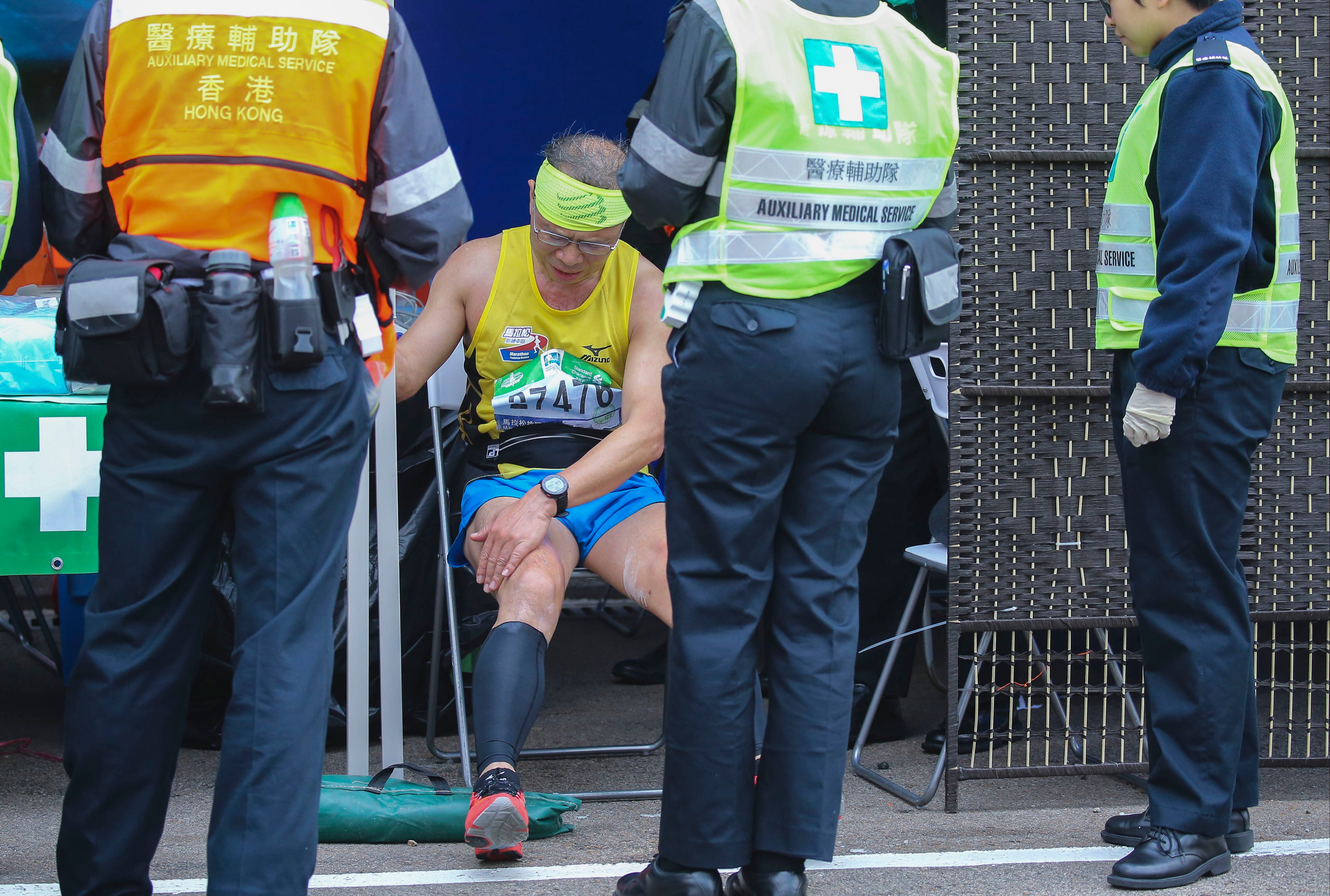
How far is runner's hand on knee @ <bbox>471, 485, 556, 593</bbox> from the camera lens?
10.2 feet

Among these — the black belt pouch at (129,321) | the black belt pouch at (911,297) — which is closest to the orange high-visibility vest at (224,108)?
the black belt pouch at (129,321)

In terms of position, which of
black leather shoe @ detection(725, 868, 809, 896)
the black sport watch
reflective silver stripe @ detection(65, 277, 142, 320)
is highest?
reflective silver stripe @ detection(65, 277, 142, 320)

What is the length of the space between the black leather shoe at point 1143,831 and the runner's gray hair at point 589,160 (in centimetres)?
187

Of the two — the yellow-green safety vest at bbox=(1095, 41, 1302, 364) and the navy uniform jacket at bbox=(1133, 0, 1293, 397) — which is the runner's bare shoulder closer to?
the yellow-green safety vest at bbox=(1095, 41, 1302, 364)

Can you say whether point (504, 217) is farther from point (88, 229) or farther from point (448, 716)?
point (88, 229)

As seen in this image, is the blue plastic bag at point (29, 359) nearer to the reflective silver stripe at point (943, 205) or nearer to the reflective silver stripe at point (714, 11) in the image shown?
the reflective silver stripe at point (714, 11)

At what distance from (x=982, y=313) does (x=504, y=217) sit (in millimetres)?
2622

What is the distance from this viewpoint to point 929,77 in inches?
96.9

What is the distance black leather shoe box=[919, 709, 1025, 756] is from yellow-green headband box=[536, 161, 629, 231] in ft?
4.83

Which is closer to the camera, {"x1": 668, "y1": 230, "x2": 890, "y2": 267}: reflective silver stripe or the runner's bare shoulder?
{"x1": 668, "y1": 230, "x2": 890, "y2": 267}: reflective silver stripe

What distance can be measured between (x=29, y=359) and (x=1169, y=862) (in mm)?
2725

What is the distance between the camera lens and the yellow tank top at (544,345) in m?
3.45

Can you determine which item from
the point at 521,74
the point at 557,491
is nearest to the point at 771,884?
the point at 557,491

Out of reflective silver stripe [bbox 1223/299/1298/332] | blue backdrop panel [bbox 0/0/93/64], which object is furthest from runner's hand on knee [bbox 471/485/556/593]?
blue backdrop panel [bbox 0/0/93/64]
